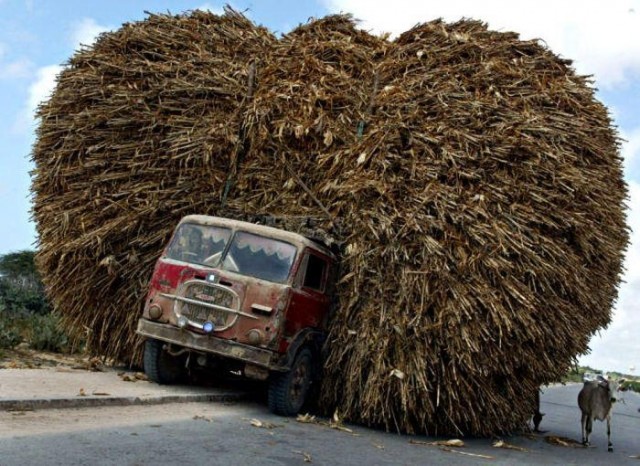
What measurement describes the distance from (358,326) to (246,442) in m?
2.80

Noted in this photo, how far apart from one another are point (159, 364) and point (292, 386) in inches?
71.0

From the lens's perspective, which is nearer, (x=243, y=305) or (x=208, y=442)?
(x=208, y=442)

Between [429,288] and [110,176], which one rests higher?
[110,176]

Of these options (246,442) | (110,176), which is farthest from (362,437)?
(110,176)

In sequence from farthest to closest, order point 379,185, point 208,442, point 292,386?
1. point 379,185
2. point 292,386
3. point 208,442

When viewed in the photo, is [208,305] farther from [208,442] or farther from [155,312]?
[208,442]

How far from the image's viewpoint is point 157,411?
310 inches

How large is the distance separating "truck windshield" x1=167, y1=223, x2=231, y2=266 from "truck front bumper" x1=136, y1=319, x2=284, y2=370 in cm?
95

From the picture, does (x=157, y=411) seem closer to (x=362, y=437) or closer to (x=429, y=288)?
(x=362, y=437)

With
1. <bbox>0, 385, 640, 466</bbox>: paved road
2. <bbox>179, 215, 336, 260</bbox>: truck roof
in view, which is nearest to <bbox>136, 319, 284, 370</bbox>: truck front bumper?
<bbox>0, 385, 640, 466</bbox>: paved road

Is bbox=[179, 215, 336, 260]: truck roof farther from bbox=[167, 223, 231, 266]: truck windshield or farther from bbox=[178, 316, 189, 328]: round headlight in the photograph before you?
bbox=[178, 316, 189, 328]: round headlight

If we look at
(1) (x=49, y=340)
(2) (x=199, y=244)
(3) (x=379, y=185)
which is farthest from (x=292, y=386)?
(1) (x=49, y=340)

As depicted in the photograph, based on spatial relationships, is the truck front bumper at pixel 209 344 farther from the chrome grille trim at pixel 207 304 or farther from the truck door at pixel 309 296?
the truck door at pixel 309 296

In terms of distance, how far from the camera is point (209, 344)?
29.1 feet
